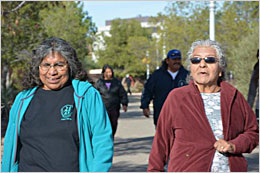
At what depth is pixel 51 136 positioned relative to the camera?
3.86 metres

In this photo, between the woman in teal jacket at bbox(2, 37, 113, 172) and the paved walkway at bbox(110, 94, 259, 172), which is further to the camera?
the paved walkway at bbox(110, 94, 259, 172)

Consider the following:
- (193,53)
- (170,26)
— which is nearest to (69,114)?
(193,53)

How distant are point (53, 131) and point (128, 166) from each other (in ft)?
17.9

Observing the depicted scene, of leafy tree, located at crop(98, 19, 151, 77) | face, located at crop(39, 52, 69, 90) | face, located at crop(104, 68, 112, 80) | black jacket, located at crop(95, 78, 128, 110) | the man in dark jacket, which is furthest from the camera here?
leafy tree, located at crop(98, 19, 151, 77)

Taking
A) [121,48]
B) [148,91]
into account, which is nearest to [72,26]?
[148,91]

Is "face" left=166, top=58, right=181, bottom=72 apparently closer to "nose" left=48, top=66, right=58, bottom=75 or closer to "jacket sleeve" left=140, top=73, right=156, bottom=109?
"jacket sleeve" left=140, top=73, right=156, bottom=109

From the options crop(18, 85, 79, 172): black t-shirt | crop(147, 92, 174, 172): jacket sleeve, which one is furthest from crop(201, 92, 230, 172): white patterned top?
crop(18, 85, 79, 172): black t-shirt

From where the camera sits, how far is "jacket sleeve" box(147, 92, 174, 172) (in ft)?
13.1

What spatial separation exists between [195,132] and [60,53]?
1.16 meters

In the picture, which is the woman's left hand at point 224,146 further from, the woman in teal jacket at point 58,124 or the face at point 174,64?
the face at point 174,64

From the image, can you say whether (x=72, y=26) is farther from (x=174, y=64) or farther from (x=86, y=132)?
(x=86, y=132)

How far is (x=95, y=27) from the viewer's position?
131 ft

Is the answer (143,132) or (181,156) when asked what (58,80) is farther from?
(143,132)

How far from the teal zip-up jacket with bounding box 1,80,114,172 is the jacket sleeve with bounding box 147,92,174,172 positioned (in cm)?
34
